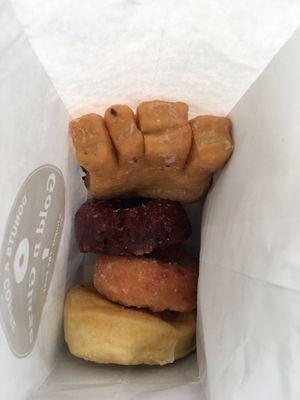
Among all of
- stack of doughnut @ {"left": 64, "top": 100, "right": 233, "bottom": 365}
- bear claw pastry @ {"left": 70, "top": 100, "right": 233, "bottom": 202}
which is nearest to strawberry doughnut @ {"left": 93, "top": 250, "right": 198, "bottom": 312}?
stack of doughnut @ {"left": 64, "top": 100, "right": 233, "bottom": 365}

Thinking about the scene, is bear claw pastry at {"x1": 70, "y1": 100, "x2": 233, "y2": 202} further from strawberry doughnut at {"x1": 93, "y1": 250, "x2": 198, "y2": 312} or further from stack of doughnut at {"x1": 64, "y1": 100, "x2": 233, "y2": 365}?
strawberry doughnut at {"x1": 93, "y1": 250, "x2": 198, "y2": 312}

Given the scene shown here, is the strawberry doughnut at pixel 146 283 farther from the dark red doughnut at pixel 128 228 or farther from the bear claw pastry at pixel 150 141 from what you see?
the bear claw pastry at pixel 150 141

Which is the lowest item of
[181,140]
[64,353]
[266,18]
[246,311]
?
[64,353]

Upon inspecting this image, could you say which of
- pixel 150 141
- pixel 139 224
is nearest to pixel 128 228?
pixel 139 224

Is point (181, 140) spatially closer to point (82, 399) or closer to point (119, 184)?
point (119, 184)

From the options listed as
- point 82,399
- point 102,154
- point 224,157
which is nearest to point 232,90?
point 224,157

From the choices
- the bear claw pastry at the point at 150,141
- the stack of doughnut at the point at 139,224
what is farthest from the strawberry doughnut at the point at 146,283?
the bear claw pastry at the point at 150,141

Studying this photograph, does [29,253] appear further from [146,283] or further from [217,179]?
[217,179]
